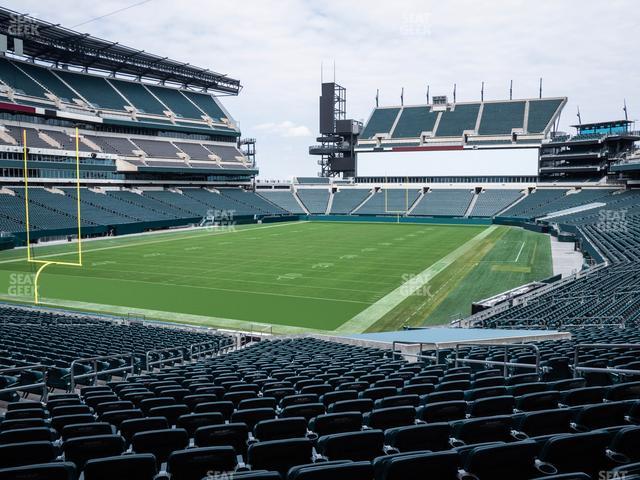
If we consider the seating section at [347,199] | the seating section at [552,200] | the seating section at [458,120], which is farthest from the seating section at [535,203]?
the seating section at [347,199]

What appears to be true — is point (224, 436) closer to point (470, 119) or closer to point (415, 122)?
point (470, 119)

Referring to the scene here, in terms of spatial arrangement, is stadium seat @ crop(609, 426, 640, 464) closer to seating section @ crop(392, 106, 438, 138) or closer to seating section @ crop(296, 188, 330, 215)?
seating section @ crop(296, 188, 330, 215)

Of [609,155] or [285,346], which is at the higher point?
[609,155]

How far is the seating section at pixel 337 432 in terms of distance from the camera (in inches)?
129

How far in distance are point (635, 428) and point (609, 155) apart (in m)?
78.6

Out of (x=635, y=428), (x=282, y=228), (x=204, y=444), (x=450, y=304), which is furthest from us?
(x=282, y=228)

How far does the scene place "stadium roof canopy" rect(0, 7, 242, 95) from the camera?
50469 mm

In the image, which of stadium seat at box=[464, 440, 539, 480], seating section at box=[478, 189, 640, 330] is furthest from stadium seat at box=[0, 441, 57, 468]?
seating section at box=[478, 189, 640, 330]

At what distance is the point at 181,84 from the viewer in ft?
267

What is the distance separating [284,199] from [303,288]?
57821 millimetres

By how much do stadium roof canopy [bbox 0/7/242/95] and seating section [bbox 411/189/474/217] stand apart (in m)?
35.7

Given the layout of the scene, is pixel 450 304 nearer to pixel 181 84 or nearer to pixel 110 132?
pixel 110 132

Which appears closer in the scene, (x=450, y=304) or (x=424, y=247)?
(x=450, y=304)

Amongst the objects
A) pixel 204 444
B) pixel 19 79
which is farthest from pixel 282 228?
pixel 204 444
